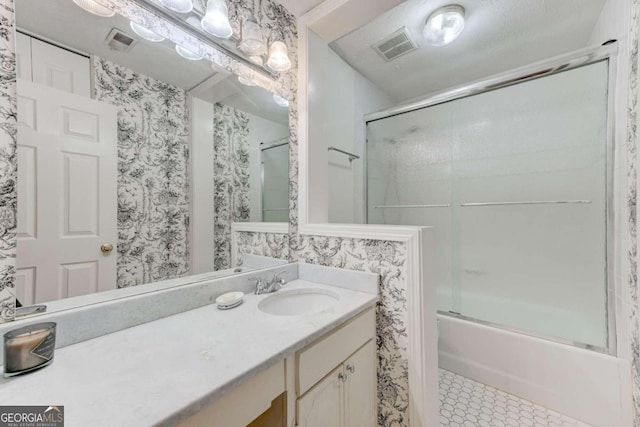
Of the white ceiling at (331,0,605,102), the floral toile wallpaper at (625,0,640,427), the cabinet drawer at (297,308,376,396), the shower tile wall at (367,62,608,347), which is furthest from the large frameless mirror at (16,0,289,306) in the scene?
the floral toile wallpaper at (625,0,640,427)

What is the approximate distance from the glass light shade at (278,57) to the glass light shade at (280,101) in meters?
0.13

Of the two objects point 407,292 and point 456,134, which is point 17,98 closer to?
point 407,292

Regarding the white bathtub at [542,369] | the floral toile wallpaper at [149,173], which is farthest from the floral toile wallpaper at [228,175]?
the white bathtub at [542,369]

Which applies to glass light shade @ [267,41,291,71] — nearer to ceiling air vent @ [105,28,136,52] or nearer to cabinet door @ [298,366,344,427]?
ceiling air vent @ [105,28,136,52]

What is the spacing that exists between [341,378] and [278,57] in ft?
4.77

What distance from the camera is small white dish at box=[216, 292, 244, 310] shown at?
94 cm

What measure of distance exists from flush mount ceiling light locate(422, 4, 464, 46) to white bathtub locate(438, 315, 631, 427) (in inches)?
74.1

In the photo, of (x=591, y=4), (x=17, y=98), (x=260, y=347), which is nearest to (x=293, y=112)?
(x=17, y=98)

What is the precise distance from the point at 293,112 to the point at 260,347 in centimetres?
118

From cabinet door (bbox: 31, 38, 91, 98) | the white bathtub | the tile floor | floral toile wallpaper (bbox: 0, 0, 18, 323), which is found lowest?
the tile floor

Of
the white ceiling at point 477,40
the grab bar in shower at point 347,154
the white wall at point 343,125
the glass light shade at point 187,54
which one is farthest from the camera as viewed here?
the grab bar in shower at point 347,154

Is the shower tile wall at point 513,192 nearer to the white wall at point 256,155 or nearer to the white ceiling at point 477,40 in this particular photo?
the white ceiling at point 477,40

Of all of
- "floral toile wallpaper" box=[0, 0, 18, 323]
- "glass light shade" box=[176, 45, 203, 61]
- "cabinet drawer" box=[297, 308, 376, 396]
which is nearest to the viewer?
"floral toile wallpaper" box=[0, 0, 18, 323]

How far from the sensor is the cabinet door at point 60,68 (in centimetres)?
67
